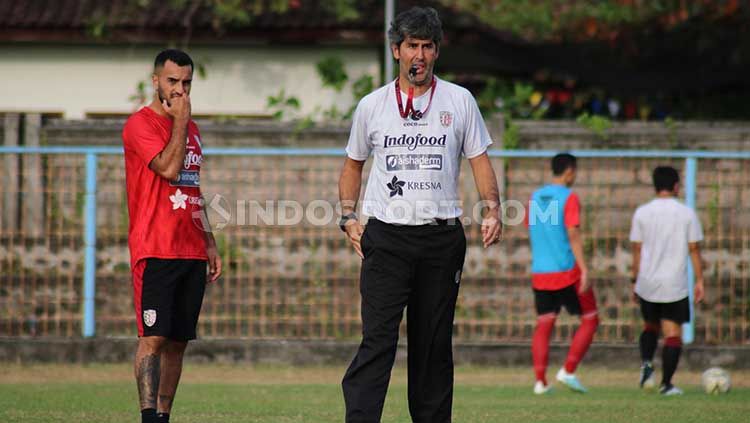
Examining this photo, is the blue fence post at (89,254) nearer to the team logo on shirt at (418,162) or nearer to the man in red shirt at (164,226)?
the man in red shirt at (164,226)

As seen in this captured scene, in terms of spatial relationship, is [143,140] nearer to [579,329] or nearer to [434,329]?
[434,329]

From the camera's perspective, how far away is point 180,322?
8023mm

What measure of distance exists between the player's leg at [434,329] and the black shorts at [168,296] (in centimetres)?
144

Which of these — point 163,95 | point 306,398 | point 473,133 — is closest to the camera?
point 473,133

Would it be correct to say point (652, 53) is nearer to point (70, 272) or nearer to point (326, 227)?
point (326, 227)

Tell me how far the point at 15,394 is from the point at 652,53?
15248mm

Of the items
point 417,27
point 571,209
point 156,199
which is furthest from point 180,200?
point 571,209

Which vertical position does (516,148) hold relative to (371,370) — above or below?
above

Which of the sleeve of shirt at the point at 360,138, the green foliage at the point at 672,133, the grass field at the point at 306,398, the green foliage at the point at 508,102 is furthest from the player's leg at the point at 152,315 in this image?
the green foliage at the point at 508,102

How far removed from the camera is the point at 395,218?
7.18 metres

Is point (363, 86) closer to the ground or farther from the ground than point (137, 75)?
closer to the ground

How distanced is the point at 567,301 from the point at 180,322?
4962 mm

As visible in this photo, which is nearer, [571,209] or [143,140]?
[143,140]

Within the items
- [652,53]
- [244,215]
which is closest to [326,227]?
[244,215]
